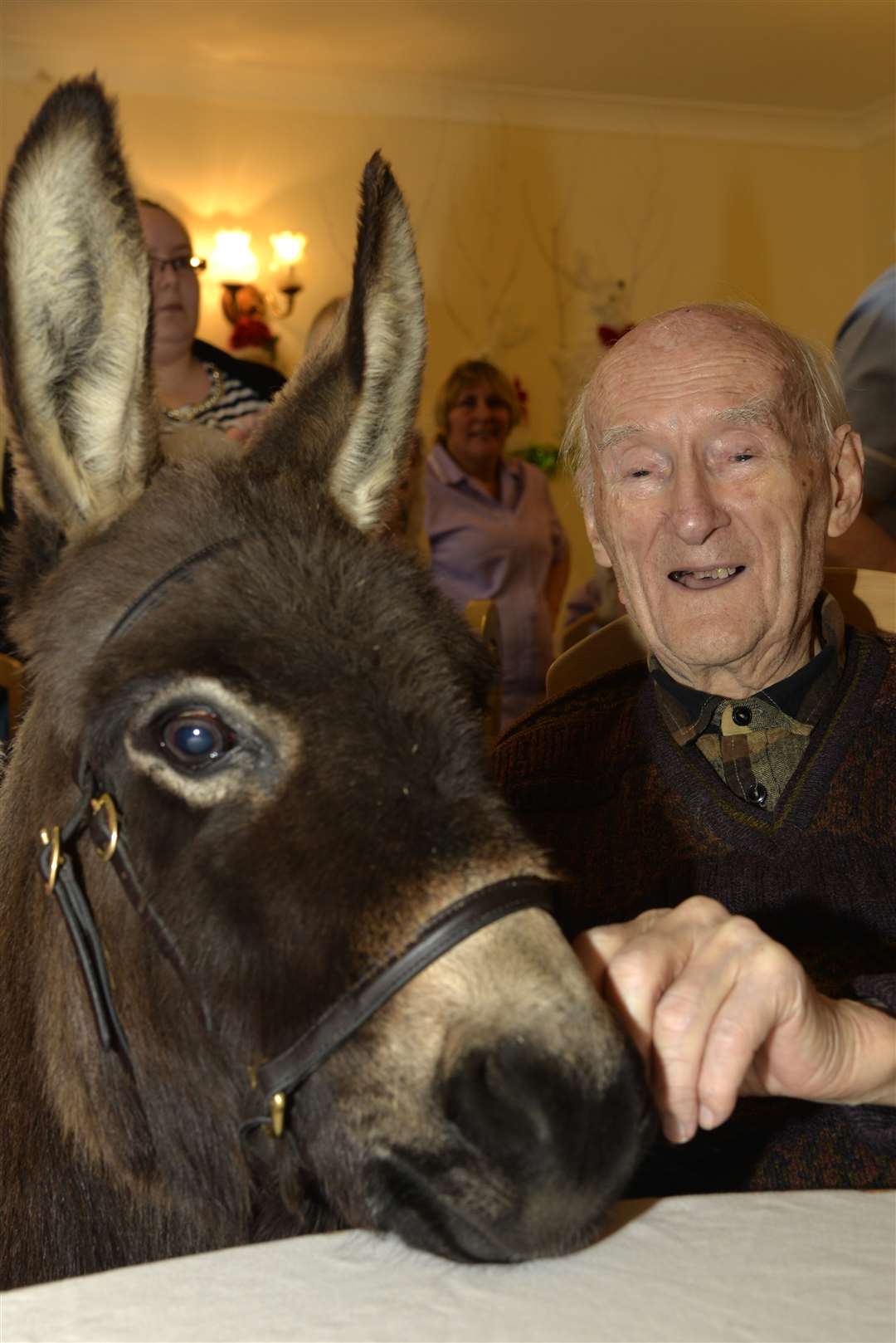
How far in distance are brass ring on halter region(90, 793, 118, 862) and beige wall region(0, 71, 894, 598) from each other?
335 inches

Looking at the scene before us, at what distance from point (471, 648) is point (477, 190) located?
947cm

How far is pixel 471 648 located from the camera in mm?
1303

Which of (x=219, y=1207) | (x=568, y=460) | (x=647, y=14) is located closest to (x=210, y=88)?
(x=647, y=14)

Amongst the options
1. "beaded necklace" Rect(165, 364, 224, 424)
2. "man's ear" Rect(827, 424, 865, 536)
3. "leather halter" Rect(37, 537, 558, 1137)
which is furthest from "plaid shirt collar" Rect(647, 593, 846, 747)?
"beaded necklace" Rect(165, 364, 224, 424)

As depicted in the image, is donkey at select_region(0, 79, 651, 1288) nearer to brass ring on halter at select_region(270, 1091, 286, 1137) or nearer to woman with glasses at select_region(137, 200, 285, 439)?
brass ring on halter at select_region(270, 1091, 286, 1137)

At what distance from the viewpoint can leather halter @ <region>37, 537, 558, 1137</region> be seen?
1.02 m

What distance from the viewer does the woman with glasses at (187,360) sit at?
3342 mm

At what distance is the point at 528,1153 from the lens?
0.96 m

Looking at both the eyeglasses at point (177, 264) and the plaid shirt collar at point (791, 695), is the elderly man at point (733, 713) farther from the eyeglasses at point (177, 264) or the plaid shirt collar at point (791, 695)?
the eyeglasses at point (177, 264)

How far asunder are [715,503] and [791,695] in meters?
0.29

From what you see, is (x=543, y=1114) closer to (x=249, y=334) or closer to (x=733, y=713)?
(x=733, y=713)

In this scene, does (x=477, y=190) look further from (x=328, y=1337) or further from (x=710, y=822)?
(x=328, y=1337)

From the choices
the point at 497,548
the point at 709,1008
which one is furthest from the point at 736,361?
the point at 497,548

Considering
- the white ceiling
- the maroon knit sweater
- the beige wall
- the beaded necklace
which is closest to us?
the maroon knit sweater
